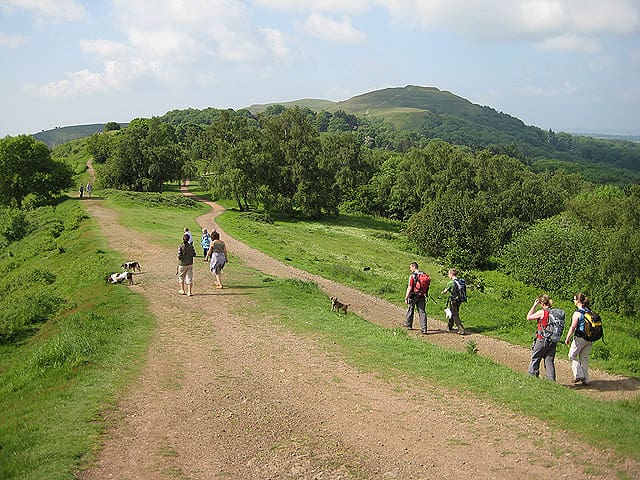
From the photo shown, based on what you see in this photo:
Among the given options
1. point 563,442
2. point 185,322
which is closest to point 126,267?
point 185,322

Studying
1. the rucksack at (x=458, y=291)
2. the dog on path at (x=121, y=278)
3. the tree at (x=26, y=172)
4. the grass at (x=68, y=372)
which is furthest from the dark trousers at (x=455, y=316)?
the tree at (x=26, y=172)

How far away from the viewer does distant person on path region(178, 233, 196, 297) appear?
19.3 m

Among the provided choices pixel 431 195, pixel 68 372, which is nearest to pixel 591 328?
pixel 68 372

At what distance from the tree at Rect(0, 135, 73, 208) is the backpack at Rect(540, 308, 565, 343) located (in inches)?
2205

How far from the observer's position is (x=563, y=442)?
8.83 meters

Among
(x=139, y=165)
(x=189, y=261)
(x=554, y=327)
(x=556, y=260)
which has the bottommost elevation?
(x=556, y=260)

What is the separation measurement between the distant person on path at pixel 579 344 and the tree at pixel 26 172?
185 feet

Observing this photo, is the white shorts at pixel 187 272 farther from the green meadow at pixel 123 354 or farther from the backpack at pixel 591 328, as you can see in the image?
the backpack at pixel 591 328

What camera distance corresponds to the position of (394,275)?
110ft

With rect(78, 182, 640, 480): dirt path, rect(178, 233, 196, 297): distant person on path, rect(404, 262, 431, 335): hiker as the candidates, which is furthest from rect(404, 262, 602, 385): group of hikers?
rect(178, 233, 196, 297): distant person on path

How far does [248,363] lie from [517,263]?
36678mm

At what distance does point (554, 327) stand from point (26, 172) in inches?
2246

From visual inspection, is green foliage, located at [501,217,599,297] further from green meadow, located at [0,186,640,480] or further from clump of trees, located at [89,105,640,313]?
green meadow, located at [0,186,640,480]

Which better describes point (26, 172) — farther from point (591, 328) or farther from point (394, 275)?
point (591, 328)
